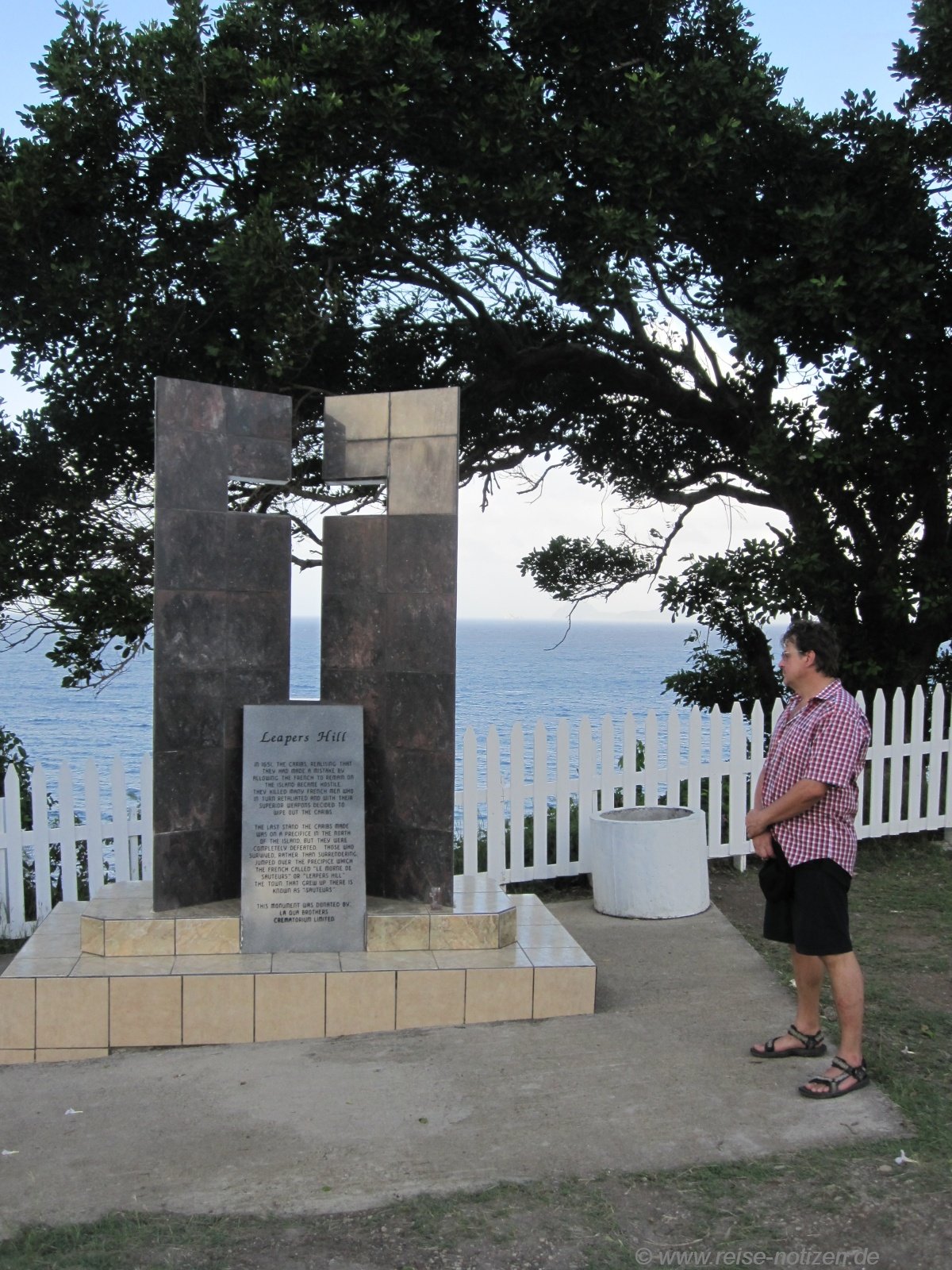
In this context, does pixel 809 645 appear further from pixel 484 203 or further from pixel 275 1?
pixel 275 1

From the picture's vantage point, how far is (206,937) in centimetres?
571

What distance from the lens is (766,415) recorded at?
10.9 metres

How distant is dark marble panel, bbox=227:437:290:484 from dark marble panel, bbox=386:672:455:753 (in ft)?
3.86

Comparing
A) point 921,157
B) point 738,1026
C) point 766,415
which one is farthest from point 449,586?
point 921,157

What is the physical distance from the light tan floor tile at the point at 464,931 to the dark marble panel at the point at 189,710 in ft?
4.58

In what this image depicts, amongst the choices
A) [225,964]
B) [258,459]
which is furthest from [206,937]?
[258,459]

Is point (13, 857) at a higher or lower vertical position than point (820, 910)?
lower

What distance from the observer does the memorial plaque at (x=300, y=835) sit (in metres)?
5.74

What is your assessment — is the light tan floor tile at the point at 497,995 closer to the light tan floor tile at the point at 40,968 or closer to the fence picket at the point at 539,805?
the light tan floor tile at the point at 40,968

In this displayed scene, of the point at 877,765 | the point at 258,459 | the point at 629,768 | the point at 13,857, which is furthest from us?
the point at 877,765

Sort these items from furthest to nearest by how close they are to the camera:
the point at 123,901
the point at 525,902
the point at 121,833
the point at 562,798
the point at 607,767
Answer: the point at 607,767
the point at 562,798
the point at 121,833
the point at 525,902
the point at 123,901

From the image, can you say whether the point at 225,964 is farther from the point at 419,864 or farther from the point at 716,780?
the point at 716,780

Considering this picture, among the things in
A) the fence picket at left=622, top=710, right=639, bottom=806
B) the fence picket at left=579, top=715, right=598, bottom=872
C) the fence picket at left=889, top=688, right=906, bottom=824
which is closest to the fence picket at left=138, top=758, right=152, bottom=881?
the fence picket at left=579, top=715, right=598, bottom=872

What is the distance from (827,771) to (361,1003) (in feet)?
7.64
